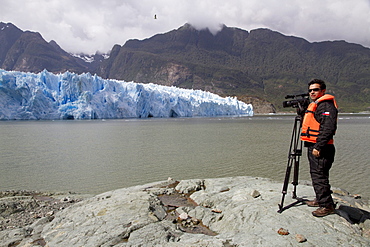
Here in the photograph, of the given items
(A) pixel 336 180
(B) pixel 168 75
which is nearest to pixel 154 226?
(A) pixel 336 180

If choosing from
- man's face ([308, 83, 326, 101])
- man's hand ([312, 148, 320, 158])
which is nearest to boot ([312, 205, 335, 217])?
man's hand ([312, 148, 320, 158])

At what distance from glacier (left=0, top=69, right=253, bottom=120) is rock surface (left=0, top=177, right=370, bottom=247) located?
40639 millimetres

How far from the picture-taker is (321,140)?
328 cm

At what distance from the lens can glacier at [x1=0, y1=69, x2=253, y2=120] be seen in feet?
129

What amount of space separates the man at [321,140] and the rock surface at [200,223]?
0.24 m

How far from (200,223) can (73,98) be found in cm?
4451

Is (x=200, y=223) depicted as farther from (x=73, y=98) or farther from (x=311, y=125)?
(x=73, y=98)

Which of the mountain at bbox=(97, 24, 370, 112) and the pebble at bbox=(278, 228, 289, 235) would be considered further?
the mountain at bbox=(97, 24, 370, 112)

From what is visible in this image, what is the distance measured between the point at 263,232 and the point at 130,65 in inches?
7965

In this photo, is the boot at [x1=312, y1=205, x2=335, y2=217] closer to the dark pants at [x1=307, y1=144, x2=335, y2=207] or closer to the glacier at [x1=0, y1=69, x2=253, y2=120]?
the dark pants at [x1=307, y1=144, x2=335, y2=207]

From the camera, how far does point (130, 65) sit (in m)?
196

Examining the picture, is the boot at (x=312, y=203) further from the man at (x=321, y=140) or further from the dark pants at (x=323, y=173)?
the dark pants at (x=323, y=173)

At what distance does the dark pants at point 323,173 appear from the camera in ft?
11.0

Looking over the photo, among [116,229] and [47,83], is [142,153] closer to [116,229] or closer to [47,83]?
[116,229]
